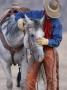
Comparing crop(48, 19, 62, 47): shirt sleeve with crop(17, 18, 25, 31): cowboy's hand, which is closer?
crop(48, 19, 62, 47): shirt sleeve

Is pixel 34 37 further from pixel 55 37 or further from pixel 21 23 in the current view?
pixel 21 23

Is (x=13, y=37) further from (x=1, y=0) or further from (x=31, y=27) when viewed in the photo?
(x=1, y=0)

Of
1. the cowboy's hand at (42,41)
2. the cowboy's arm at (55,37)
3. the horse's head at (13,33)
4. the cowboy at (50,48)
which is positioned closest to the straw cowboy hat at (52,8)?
the cowboy at (50,48)

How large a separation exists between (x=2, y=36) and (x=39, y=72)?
1.66 m

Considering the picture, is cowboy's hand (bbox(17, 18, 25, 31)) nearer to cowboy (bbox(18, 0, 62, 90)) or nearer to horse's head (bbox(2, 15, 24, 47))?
cowboy (bbox(18, 0, 62, 90))

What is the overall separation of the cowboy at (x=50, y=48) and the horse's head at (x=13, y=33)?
3.25 ft

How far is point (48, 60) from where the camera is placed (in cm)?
992

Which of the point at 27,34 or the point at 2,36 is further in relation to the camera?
the point at 2,36

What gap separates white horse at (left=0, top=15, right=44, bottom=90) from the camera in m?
9.57

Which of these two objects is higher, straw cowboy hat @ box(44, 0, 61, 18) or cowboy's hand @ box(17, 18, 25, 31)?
straw cowboy hat @ box(44, 0, 61, 18)

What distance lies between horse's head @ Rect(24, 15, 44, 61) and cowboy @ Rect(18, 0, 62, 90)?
20 cm

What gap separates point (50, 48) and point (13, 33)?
128 centimetres

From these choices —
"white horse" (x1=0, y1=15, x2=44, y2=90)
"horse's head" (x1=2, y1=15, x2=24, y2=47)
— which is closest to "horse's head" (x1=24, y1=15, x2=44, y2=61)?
"white horse" (x1=0, y1=15, x2=44, y2=90)

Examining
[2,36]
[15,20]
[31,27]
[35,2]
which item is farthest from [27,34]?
[35,2]
